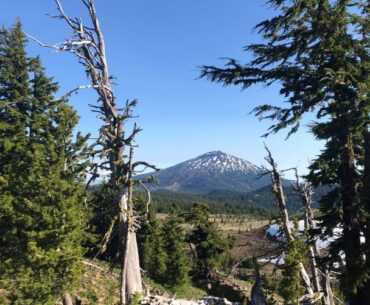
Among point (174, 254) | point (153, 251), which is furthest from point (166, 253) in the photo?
point (153, 251)

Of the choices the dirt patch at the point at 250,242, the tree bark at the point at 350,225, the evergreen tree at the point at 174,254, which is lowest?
the dirt patch at the point at 250,242

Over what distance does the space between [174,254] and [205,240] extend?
3.95 meters

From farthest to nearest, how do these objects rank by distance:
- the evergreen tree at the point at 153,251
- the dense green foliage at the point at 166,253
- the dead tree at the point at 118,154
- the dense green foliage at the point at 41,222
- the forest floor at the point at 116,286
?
1. the evergreen tree at the point at 153,251
2. the dense green foliage at the point at 166,253
3. the forest floor at the point at 116,286
4. the dense green foliage at the point at 41,222
5. the dead tree at the point at 118,154

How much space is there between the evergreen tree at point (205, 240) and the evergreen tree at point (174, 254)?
1.60 m

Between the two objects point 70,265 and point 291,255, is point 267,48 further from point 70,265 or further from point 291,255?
point 70,265

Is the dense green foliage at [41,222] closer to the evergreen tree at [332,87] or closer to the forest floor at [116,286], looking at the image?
the forest floor at [116,286]

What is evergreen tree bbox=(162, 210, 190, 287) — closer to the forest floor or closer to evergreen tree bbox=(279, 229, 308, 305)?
the forest floor

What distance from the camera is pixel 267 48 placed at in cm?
1362

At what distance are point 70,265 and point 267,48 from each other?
510 inches

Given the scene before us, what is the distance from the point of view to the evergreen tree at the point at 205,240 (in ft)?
132

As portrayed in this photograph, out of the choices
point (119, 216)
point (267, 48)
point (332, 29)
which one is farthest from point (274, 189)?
point (119, 216)

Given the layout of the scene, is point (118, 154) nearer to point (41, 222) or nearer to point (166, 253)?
point (41, 222)

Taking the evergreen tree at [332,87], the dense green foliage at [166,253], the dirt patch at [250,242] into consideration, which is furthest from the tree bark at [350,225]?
the dirt patch at [250,242]

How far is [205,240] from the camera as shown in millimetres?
40688
